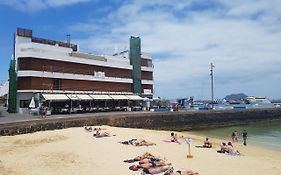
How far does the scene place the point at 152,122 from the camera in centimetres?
4322

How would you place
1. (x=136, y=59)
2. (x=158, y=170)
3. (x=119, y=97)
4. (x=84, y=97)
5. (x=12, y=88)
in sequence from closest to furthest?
(x=158, y=170)
(x=12, y=88)
(x=84, y=97)
(x=119, y=97)
(x=136, y=59)

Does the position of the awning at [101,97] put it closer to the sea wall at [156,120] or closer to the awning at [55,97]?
the awning at [55,97]

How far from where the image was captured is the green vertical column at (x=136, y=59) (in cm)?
5769

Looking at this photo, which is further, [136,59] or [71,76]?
[136,59]

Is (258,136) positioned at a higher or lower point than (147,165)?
lower

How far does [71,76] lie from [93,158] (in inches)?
1196

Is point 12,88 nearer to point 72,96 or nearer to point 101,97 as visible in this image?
point 72,96

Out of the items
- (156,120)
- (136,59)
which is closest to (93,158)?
(156,120)

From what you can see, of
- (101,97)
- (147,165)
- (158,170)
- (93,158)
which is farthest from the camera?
(101,97)

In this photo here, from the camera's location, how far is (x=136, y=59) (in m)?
57.9

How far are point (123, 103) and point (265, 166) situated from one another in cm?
3851

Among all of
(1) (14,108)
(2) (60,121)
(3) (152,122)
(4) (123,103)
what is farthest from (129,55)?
(2) (60,121)

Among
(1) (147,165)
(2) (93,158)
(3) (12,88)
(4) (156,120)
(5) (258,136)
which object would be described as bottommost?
(5) (258,136)

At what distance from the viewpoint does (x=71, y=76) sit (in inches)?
1813
